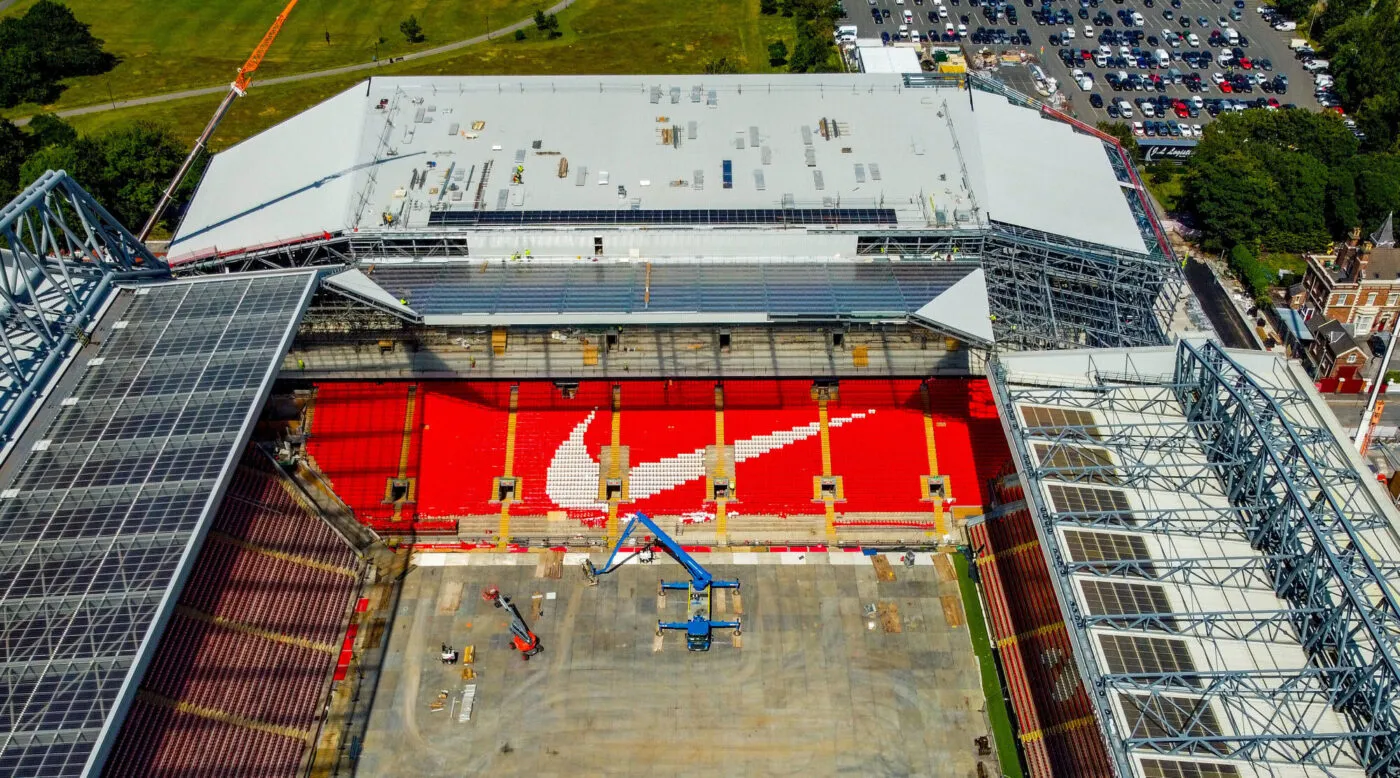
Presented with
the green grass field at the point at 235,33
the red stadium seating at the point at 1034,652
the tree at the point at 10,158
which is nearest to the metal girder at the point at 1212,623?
the red stadium seating at the point at 1034,652

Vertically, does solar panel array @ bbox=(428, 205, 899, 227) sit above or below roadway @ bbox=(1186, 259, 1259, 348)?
below

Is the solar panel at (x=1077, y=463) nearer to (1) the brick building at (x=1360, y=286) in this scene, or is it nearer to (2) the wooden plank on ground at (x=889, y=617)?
(2) the wooden plank on ground at (x=889, y=617)

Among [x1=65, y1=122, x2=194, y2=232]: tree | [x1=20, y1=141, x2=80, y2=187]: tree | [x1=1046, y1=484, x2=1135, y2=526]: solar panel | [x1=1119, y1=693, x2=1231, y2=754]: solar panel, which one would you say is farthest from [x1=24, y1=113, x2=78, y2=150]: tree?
[x1=1119, y1=693, x2=1231, y2=754]: solar panel

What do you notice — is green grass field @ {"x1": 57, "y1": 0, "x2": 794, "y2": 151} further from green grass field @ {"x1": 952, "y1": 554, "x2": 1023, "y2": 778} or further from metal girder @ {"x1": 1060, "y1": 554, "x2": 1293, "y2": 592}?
metal girder @ {"x1": 1060, "y1": 554, "x2": 1293, "y2": 592}

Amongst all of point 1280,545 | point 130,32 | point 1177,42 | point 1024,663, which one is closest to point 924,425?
point 1024,663

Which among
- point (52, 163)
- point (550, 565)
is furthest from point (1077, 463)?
point (52, 163)

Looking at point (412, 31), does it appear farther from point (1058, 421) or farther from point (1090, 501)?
point (1090, 501)

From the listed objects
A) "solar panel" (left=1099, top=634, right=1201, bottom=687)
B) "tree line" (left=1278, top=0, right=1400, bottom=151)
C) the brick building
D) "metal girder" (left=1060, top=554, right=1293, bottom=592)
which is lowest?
"solar panel" (left=1099, top=634, right=1201, bottom=687)
